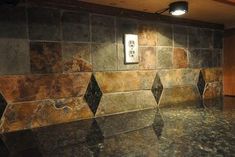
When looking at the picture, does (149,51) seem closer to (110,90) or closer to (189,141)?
(110,90)

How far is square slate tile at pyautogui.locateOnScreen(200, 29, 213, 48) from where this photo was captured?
6.91ft

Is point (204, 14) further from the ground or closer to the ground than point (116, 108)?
further from the ground

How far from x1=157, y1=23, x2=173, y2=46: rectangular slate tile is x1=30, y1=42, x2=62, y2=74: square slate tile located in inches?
31.1

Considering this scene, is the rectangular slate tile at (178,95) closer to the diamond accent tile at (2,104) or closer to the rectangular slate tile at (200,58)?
the rectangular slate tile at (200,58)

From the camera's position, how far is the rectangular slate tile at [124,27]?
5.16ft

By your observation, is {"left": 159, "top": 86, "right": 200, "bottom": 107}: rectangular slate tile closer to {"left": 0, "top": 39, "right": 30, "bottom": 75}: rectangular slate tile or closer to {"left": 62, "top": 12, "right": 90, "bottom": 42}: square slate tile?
{"left": 62, "top": 12, "right": 90, "bottom": 42}: square slate tile

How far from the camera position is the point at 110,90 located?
5.02 feet

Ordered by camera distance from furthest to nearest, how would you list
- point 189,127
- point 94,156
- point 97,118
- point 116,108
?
1. point 116,108
2. point 97,118
3. point 189,127
4. point 94,156

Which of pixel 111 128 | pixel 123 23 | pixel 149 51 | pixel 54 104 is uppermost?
pixel 123 23

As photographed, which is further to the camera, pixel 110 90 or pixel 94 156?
pixel 110 90

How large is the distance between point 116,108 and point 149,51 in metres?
0.48

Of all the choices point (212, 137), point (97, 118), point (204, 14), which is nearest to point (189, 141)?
point (212, 137)

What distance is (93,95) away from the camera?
1460mm

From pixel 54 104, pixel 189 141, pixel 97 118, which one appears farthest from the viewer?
pixel 97 118
